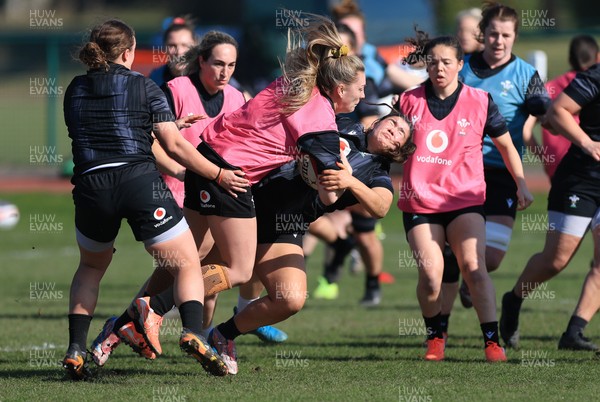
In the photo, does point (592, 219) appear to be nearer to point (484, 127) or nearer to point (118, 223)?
point (484, 127)

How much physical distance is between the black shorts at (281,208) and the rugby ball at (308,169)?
0.25 m

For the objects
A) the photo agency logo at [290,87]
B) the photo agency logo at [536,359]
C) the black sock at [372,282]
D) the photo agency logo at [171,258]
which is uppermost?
the photo agency logo at [290,87]

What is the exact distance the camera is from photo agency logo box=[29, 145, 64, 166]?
2152cm

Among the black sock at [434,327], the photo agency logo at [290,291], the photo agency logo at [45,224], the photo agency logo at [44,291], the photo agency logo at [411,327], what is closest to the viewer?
the photo agency logo at [290,291]

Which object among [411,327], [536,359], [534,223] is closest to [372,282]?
[411,327]

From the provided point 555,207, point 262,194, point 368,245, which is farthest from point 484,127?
point 368,245

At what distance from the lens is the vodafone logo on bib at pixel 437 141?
7.18 m

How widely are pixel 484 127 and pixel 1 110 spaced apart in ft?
69.3

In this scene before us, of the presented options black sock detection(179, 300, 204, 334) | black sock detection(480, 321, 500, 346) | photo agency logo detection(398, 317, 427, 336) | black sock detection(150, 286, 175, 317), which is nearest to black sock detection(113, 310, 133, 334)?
black sock detection(150, 286, 175, 317)

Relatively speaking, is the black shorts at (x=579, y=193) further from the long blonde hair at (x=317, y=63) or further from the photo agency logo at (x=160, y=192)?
the photo agency logo at (x=160, y=192)

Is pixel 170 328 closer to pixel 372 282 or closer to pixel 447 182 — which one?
pixel 372 282

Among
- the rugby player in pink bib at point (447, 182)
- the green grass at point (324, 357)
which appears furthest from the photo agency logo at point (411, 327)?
the rugby player in pink bib at point (447, 182)

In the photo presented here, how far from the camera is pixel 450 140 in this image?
7.18 m

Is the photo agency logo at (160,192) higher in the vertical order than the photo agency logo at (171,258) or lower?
higher
